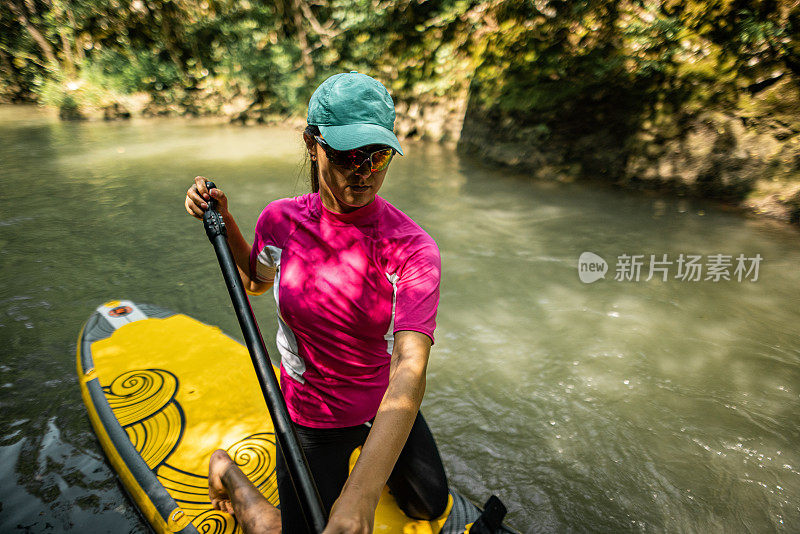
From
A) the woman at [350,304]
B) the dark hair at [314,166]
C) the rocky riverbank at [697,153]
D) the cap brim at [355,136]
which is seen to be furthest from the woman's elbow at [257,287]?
the rocky riverbank at [697,153]

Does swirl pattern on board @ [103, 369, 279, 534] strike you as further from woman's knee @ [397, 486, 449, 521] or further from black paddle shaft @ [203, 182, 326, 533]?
black paddle shaft @ [203, 182, 326, 533]

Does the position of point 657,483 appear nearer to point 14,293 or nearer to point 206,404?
point 206,404

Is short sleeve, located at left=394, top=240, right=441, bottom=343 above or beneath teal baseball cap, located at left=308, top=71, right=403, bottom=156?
beneath

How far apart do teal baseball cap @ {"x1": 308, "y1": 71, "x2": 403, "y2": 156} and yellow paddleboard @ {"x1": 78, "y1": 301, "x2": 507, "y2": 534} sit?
1446 mm

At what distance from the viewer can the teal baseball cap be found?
1271 mm

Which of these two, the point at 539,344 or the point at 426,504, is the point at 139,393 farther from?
the point at 539,344

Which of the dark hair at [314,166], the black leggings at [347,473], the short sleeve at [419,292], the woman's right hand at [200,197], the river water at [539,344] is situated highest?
the dark hair at [314,166]

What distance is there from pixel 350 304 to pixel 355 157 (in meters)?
0.48

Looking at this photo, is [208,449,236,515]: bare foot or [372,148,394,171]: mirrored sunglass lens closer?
[372,148,394,171]: mirrored sunglass lens

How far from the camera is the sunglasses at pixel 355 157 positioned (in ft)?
4.34

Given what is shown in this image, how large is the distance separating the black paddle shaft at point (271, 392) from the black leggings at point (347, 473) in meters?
0.27

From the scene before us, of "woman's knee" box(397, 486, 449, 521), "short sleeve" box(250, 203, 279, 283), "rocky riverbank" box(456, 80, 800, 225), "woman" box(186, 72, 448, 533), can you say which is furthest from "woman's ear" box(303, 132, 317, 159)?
"rocky riverbank" box(456, 80, 800, 225)

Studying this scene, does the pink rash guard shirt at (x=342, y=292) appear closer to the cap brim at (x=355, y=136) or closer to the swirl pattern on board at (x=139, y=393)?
the cap brim at (x=355, y=136)

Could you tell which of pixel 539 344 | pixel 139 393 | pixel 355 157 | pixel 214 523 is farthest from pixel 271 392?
pixel 539 344
